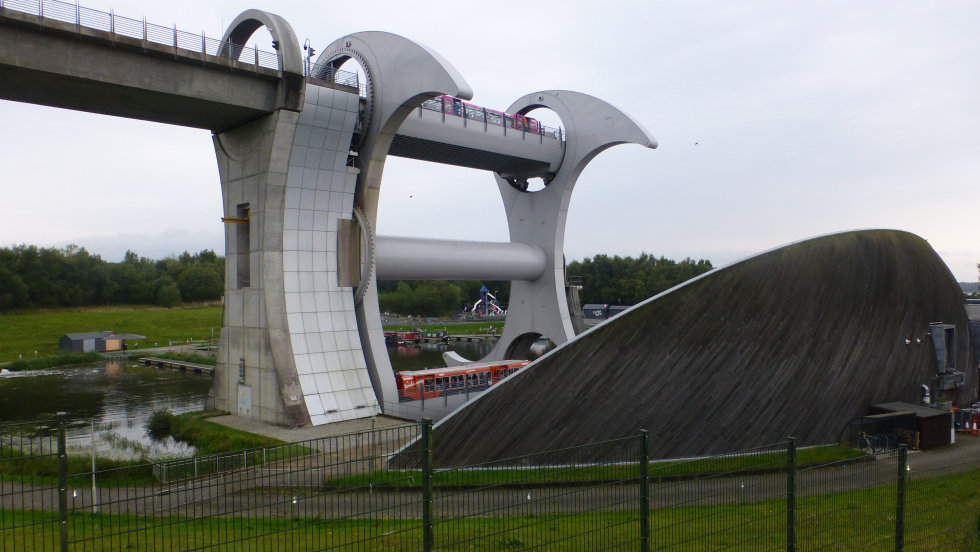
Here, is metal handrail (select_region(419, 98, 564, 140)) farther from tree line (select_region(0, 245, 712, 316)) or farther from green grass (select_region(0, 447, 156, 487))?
tree line (select_region(0, 245, 712, 316))

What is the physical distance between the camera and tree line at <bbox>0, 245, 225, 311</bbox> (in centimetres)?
6881

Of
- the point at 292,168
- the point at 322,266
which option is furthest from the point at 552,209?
the point at 292,168

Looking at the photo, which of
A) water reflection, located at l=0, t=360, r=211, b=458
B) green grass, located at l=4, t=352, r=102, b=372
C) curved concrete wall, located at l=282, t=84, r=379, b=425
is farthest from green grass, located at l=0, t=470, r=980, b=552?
green grass, located at l=4, t=352, r=102, b=372

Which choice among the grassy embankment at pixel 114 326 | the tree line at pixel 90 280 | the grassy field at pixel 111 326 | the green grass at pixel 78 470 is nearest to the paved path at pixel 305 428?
the green grass at pixel 78 470

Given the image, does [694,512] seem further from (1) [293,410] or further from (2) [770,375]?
(1) [293,410]

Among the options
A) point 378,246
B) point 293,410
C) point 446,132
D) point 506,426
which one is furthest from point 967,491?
point 446,132

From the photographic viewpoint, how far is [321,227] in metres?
23.6

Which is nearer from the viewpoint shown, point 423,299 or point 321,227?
point 321,227

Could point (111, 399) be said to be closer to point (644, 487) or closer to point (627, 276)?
point (644, 487)

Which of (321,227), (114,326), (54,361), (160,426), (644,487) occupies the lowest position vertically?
(54,361)

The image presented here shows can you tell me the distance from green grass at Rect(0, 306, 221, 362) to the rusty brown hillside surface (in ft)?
179

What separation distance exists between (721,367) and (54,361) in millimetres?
48834

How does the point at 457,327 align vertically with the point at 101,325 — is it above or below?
below

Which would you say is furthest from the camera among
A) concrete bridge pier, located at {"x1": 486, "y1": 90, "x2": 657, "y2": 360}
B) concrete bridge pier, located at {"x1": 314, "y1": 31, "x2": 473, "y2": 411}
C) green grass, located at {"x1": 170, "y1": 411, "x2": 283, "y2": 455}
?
concrete bridge pier, located at {"x1": 486, "y1": 90, "x2": 657, "y2": 360}
